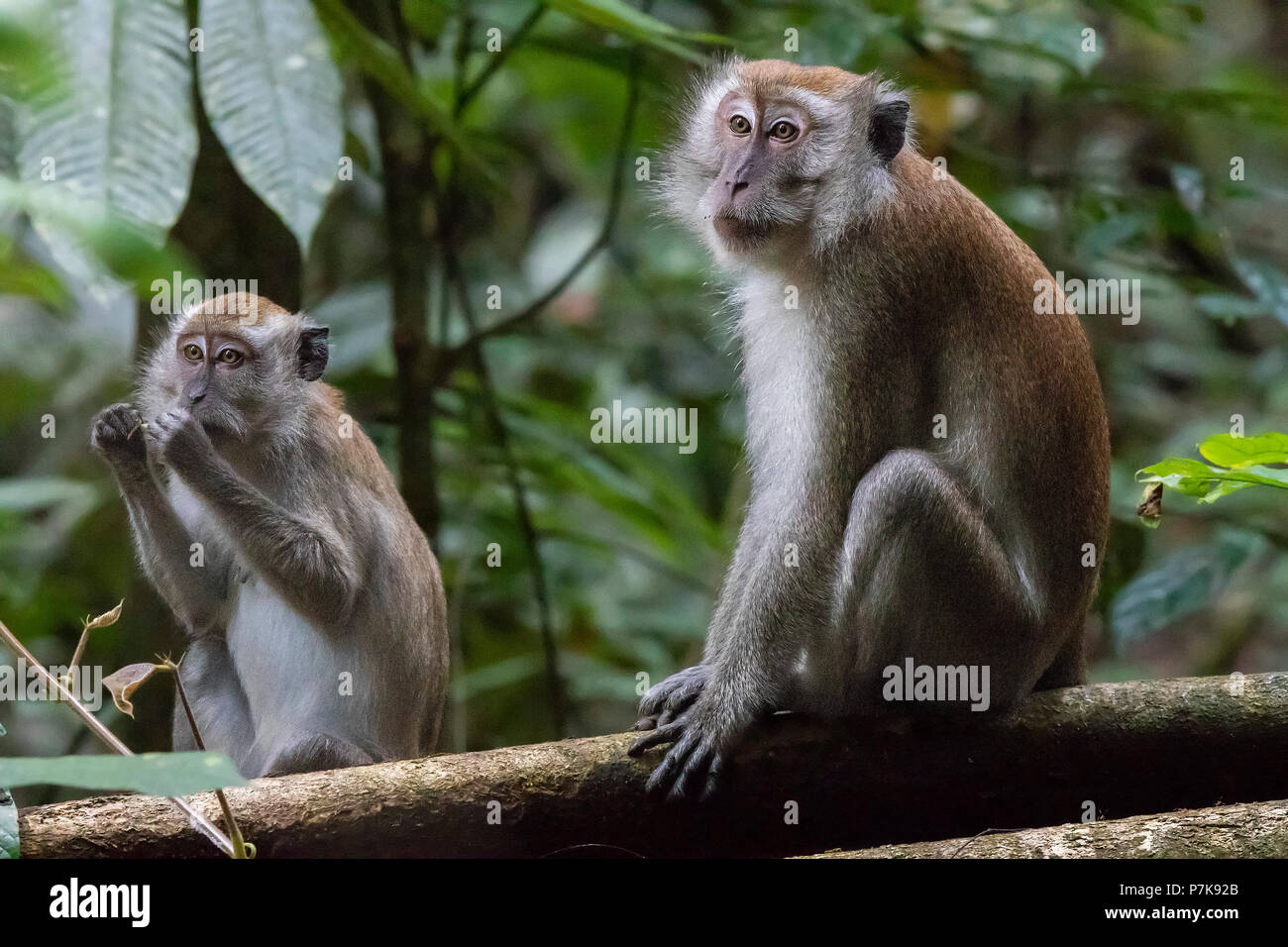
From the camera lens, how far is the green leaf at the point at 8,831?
3.93 metres

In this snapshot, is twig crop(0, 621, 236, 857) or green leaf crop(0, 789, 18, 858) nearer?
twig crop(0, 621, 236, 857)

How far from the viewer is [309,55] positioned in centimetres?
441

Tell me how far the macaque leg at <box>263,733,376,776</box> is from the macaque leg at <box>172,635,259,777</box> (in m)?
0.49

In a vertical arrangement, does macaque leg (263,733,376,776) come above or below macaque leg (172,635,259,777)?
below

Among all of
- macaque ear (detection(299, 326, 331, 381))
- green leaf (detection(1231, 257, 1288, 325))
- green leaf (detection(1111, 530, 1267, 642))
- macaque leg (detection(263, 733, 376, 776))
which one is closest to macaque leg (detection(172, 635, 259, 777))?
macaque leg (detection(263, 733, 376, 776))

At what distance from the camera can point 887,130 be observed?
568 cm

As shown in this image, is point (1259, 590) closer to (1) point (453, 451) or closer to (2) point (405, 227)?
(1) point (453, 451)

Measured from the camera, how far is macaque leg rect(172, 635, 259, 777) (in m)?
5.89

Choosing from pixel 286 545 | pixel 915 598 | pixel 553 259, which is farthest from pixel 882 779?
pixel 553 259

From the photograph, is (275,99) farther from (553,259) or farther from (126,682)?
(553,259)

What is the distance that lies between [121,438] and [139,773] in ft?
8.88

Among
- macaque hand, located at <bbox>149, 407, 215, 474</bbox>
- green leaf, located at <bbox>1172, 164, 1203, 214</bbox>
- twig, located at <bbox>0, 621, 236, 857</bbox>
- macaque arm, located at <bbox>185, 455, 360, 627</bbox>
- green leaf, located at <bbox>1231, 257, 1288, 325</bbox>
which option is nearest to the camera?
twig, located at <bbox>0, 621, 236, 857</bbox>

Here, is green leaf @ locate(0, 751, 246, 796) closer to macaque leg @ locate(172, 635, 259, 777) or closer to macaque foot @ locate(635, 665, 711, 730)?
macaque foot @ locate(635, 665, 711, 730)

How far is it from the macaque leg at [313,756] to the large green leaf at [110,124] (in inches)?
89.1
